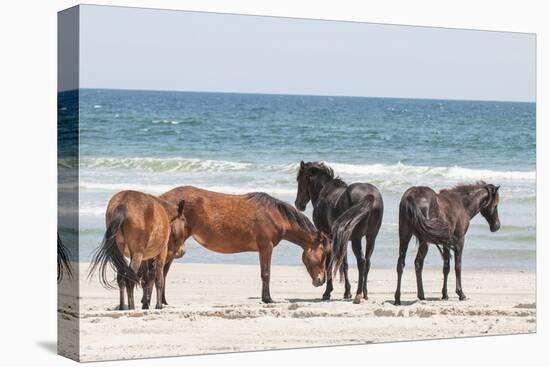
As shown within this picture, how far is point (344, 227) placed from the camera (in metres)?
14.8

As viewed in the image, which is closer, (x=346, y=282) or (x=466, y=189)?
(x=346, y=282)

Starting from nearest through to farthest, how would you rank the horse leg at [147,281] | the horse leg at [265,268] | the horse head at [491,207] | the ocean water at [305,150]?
the ocean water at [305,150] < the horse leg at [147,281] < the horse leg at [265,268] < the horse head at [491,207]

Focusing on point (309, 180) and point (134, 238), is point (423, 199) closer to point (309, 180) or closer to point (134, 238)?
point (309, 180)

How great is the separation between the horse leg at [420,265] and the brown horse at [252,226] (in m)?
1.05

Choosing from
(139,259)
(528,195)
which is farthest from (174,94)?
(528,195)

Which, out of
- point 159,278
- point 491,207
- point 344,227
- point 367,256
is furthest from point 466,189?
point 159,278

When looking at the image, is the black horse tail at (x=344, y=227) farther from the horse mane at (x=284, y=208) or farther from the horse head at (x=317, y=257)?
the horse mane at (x=284, y=208)

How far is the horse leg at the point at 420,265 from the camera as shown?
596 inches

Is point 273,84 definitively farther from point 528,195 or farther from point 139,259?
point 528,195

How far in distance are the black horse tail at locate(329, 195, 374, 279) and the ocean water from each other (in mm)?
239

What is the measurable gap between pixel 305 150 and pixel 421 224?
1.46m

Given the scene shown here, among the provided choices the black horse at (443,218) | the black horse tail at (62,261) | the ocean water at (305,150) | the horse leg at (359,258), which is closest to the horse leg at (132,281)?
the ocean water at (305,150)

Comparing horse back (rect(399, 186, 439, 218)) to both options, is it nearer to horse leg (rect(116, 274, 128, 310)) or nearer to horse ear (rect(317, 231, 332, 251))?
horse ear (rect(317, 231, 332, 251))

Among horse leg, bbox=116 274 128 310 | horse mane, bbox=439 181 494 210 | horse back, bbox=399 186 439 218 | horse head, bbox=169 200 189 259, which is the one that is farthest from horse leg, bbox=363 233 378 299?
horse leg, bbox=116 274 128 310
